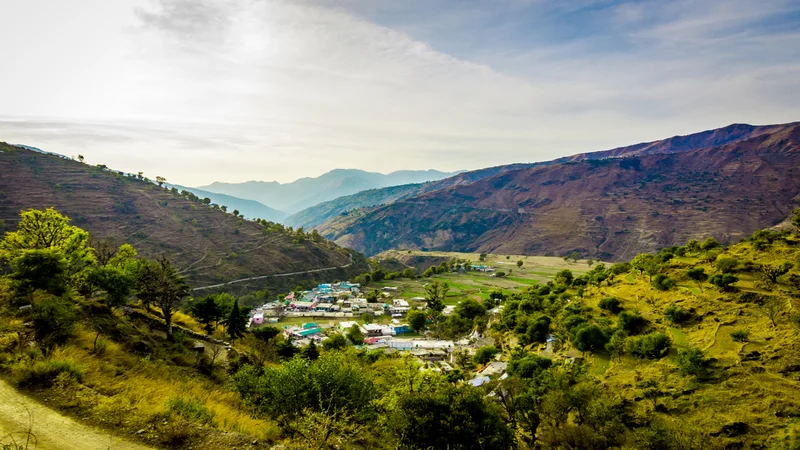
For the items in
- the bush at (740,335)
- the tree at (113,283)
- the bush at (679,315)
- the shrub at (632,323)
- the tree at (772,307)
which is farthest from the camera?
the shrub at (632,323)

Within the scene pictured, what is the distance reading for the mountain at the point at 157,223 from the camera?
306 ft

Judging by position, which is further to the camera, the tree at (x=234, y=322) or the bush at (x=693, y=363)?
the tree at (x=234, y=322)

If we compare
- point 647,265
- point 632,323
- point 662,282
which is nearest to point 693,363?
point 632,323

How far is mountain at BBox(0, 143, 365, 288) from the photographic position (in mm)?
93312

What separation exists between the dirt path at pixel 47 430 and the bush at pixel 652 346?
29733mm

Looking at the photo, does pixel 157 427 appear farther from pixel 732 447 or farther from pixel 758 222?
pixel 758 222

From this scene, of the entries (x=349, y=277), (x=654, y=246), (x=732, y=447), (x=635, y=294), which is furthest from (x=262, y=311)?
(x=654, y=246)

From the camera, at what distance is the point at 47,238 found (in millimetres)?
23281

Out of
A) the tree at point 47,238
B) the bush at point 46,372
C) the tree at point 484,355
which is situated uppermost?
the tree at point 47,238

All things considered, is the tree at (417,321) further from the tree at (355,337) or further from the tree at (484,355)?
the tree at (484,355)

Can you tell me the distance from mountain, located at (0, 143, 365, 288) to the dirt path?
8577 centimetres

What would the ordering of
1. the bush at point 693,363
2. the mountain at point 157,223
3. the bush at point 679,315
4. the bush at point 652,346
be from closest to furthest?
the bush at point 693,363 → the bush at point 652,346 → the bush at point 679,315 → the mountain at point 157,223

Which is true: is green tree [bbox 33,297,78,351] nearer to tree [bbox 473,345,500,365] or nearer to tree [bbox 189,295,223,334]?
tree [bbox 189,295,223,334]

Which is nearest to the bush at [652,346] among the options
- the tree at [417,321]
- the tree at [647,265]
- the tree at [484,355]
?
the tree at [647,265]
